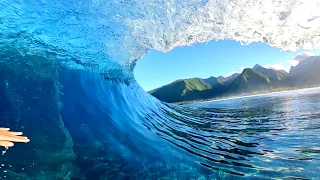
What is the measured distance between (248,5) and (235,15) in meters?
0.90

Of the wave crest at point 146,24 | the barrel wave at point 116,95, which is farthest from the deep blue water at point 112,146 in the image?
the wave crest at point 146,24

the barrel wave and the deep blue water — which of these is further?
the barrel wave

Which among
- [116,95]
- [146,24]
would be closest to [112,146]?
[116,95]

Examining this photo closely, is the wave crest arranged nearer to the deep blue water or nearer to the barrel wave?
the barrel wave

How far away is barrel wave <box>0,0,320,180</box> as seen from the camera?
19.4ft

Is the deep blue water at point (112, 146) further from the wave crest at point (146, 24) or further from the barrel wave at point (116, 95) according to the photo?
the wave crest at point (146, 24)

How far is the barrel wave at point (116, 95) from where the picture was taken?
5.90 meters

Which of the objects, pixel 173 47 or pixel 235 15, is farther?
pixel 173 47

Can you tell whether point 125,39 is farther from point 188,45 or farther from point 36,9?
point 36,9

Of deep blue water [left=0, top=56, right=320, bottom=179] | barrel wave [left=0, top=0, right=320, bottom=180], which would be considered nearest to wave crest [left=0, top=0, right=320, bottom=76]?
barrel wave [left=0, top=0, right=320, bottom=180]

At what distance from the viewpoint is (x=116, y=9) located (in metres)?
10.1

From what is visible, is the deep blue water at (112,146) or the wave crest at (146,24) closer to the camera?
the deep blue water at (112,146)

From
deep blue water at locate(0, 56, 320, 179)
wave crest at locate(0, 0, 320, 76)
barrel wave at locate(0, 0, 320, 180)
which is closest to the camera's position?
deep blue water at locate(0, 56, 320, 179)

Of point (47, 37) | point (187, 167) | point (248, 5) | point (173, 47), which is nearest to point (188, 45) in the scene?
point (173, 47)
